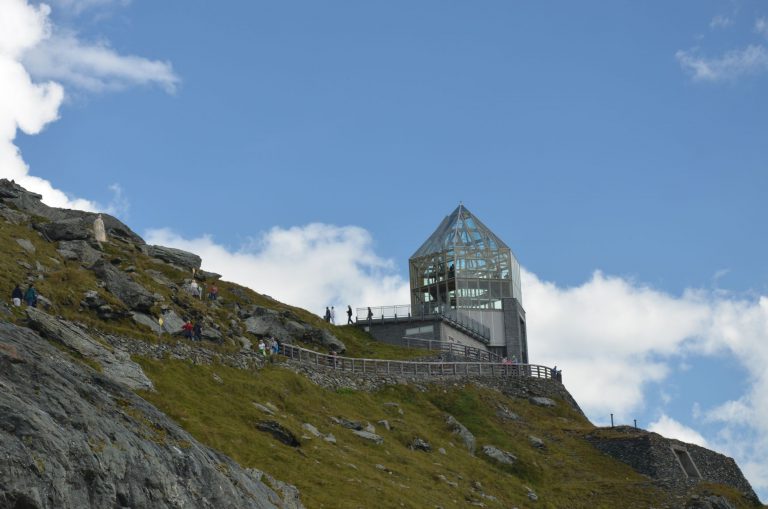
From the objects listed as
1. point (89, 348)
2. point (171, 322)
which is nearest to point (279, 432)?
point (89, 348)

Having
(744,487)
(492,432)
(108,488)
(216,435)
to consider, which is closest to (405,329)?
(492,432)

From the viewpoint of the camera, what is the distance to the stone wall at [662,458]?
6072 cm

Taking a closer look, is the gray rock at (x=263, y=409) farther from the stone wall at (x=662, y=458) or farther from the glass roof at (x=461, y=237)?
the glass roof at (x=461, y=237)

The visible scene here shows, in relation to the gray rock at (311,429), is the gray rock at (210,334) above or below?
above

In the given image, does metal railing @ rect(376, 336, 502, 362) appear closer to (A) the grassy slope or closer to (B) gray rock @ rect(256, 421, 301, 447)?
(A) the grassy slope

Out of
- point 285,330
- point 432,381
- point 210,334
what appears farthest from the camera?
point 432,381

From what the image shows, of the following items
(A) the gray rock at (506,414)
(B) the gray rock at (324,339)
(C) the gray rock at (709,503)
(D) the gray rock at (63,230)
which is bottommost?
(C) the gray rock at (709,503)

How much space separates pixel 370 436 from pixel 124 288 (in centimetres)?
1487

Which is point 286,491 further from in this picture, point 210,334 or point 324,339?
point 324,339

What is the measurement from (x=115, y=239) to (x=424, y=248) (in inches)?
1323

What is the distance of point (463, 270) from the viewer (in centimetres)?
9144

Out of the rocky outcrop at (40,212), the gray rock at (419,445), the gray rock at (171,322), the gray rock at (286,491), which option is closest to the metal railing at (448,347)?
the rocky outcrop at (40,212)

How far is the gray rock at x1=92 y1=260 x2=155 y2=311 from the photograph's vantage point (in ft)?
172

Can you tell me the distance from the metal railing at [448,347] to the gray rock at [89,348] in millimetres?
38387
